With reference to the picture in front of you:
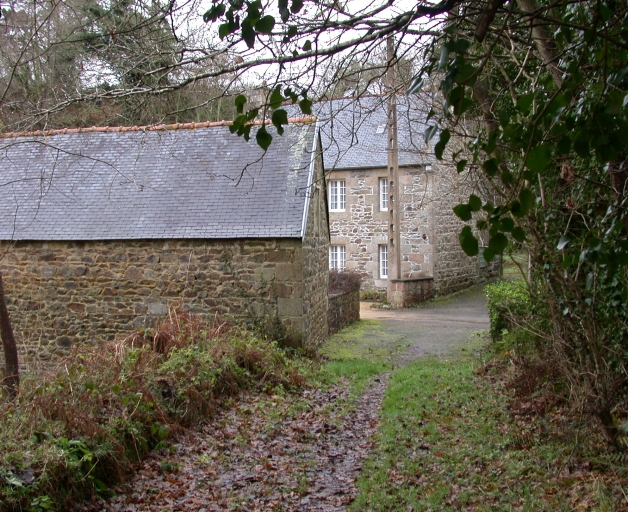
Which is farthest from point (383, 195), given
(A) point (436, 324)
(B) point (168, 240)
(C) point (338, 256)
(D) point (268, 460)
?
(D) point (268, 460)

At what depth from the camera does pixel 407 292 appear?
21.3m

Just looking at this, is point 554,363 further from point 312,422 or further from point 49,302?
point 49,302

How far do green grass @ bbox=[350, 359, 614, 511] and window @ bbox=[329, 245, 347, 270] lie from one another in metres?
16.1

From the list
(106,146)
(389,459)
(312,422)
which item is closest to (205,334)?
(312,422)

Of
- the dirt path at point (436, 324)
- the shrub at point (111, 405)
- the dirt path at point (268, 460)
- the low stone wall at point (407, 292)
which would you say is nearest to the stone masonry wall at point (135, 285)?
the shrub at point (111, 405)

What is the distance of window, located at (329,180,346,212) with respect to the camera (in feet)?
80.0

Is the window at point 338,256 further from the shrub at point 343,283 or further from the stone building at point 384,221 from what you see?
the shrub at point 343,283

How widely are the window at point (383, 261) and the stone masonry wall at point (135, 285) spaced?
506 inches

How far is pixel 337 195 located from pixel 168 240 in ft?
44.0

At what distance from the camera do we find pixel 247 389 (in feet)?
28.5

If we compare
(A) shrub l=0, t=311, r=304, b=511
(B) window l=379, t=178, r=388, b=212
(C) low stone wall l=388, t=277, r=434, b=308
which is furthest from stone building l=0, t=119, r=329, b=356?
(B) window l=379, t=178, r=388, b=212

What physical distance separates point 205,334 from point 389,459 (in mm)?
4015

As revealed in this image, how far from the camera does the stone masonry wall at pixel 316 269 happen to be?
1177 centimetres

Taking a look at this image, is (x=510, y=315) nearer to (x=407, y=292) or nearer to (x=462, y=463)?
(x=462, y=463)
